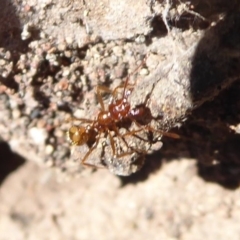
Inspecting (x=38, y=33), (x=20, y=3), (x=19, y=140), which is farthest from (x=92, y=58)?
(x=19, y=140)

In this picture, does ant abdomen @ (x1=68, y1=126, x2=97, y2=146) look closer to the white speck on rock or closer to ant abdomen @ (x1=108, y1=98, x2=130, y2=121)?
ant abdomen @ (x1=108, y1=98, x2=130, y2=121)

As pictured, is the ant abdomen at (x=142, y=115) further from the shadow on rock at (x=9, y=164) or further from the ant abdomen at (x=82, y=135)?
the shadow on rock at (x=9, y=164)

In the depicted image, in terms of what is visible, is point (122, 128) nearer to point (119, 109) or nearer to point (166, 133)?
point (119, 109)

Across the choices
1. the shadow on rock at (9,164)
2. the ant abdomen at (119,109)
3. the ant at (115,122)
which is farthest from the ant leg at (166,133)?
the shadow on rock at (9,164)

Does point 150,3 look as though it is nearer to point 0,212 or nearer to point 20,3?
point 20,3

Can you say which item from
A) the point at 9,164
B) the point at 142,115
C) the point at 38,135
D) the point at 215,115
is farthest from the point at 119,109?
the point at 9,164
